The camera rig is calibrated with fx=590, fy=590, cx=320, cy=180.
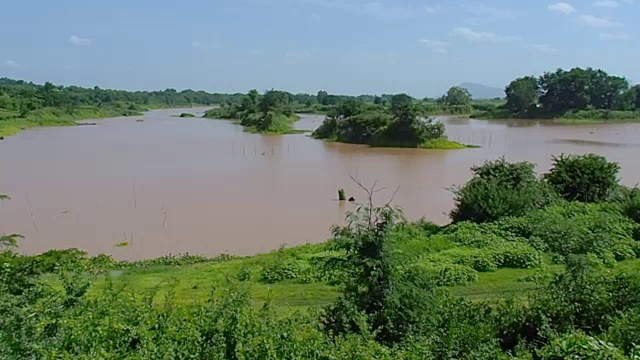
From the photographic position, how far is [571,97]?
2874 inches

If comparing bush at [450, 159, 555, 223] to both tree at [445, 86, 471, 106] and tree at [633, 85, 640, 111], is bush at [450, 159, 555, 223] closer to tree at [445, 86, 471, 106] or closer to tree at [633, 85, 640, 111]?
tree at [633, 85, 640, 111]

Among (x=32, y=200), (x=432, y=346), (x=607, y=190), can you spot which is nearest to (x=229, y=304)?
(x=432, y=346)

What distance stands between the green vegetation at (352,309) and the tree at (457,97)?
282 feet

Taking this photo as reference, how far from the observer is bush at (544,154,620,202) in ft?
52.5

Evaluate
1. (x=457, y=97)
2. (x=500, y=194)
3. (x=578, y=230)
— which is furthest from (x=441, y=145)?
(x=457, y=97)

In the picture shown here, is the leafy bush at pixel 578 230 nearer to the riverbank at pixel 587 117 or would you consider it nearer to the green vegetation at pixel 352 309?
the green vegetation at pixel 352 309

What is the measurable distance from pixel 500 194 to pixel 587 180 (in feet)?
11.1

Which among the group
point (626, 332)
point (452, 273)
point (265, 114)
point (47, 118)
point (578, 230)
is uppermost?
point (626, 332)

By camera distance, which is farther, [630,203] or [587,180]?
[587,180]

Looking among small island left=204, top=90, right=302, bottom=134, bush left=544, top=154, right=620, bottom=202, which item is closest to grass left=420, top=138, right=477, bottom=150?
small island left=204, top=90, right=302, bottom=134

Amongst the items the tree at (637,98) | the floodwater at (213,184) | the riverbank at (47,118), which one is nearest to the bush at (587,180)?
the floodwater at (213,184)

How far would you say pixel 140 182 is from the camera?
25.4 m

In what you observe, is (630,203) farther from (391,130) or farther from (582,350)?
(391,130)

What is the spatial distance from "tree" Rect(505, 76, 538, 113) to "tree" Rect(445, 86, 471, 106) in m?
16.7
